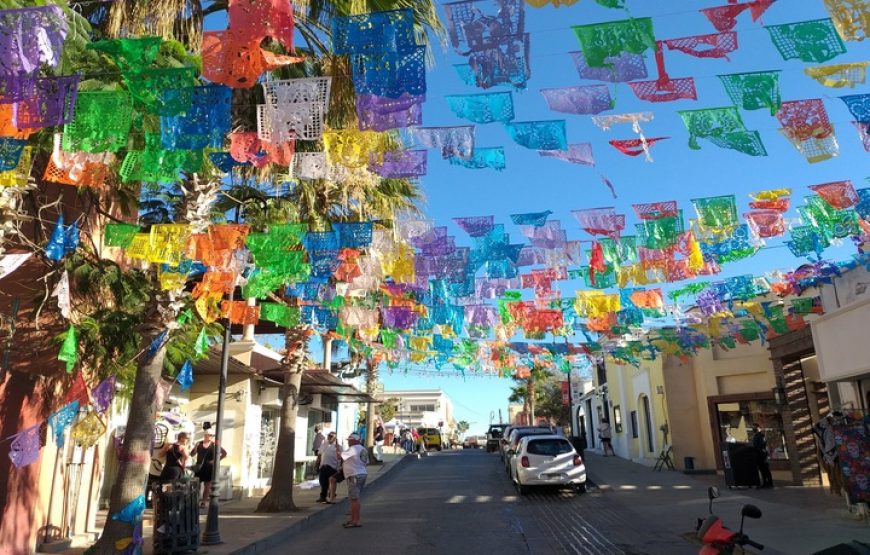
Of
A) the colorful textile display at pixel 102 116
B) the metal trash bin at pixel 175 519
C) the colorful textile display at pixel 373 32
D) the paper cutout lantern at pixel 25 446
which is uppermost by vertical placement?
the colorful textile display at pixel 373 32

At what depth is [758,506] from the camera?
12.1m

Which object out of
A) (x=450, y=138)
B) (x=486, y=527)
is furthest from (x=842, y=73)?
(x=486, y=527)

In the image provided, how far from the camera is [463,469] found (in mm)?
26188

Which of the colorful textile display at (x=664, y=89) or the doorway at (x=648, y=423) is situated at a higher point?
the colorful textile display at (x=664, y=89)

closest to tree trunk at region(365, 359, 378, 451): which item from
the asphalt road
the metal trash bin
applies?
the asphalt road

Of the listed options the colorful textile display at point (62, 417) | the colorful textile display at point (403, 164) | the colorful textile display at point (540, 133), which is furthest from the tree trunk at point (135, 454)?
the colorful textile display at point (540, 133)

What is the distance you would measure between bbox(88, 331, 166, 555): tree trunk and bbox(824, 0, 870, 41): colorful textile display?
8.47 m

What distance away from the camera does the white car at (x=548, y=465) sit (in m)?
15.7

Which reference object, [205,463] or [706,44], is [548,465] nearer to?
[205,463]

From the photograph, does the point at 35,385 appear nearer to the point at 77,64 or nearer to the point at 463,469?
the point at 77,64

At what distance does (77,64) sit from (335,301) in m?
6.93

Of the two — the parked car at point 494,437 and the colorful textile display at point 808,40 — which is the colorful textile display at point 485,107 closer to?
the colorful textile display at point 808,40

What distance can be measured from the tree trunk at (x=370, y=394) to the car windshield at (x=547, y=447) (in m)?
13.0

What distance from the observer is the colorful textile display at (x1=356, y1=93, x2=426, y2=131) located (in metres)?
6.57
